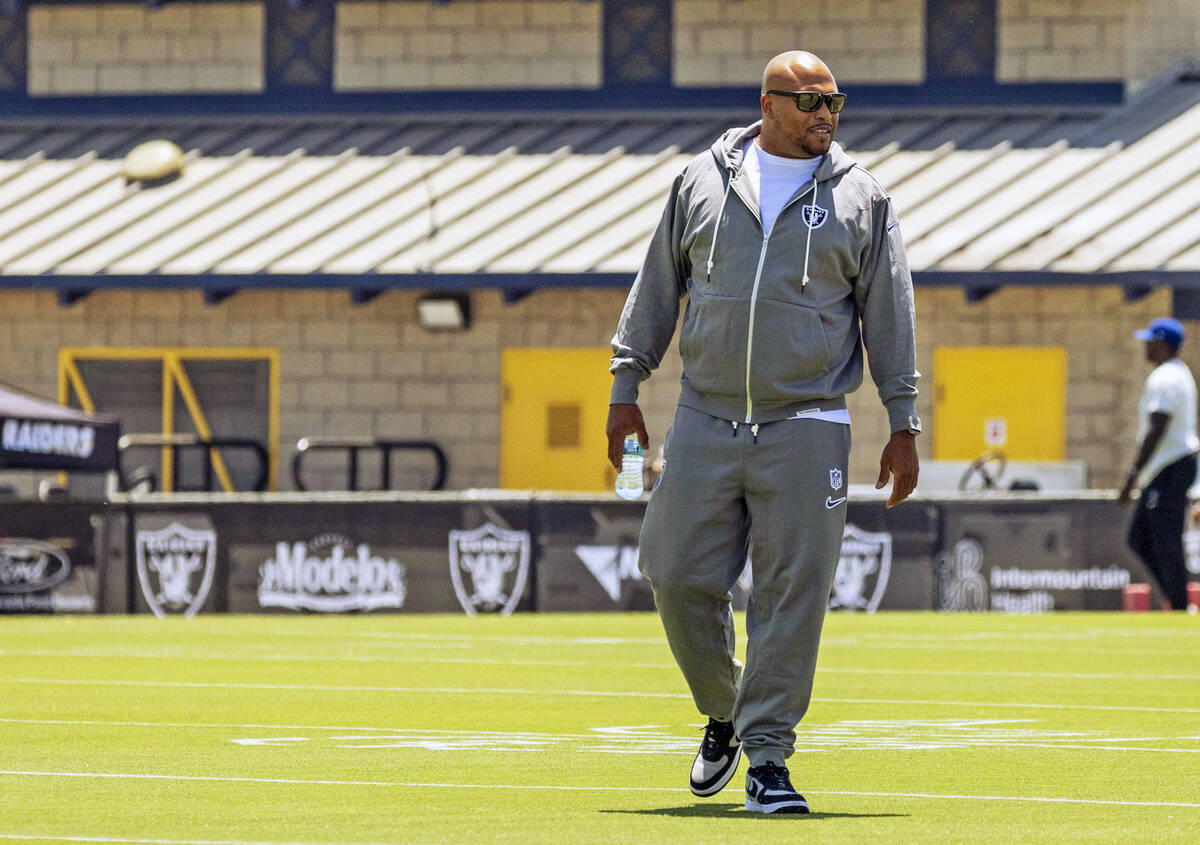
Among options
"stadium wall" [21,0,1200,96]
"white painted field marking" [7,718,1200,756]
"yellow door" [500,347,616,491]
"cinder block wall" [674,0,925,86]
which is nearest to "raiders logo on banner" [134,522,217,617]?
"yellow door" [500,347,616,491]

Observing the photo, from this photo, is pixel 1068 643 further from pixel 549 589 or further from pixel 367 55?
pixel 367 55

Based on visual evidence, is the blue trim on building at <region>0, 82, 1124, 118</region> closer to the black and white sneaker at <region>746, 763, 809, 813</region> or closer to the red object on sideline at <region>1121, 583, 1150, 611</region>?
the red object on sideline at <region>1121, 583, 1150, 611</region>

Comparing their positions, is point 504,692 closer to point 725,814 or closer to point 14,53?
point 725,814

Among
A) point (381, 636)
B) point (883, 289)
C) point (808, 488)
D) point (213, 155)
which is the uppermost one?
point (213, 155)

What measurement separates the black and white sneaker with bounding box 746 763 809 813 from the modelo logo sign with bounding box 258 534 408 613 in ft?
42.4

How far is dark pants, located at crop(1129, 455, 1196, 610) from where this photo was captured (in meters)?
17.1

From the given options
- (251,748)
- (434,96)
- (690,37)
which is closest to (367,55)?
(434,96)

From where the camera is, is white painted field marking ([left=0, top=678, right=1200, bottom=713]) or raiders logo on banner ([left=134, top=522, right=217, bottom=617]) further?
raiders logo on banner ([left=134, top=522, right=217, bottom=617])

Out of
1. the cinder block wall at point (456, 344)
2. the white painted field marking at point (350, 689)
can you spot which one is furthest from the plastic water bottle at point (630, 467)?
the cinder block wall at point (456, 344)

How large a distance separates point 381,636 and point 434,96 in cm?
1236

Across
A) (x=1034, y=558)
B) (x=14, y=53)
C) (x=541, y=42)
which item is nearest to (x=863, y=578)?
(x=1034, y=558)

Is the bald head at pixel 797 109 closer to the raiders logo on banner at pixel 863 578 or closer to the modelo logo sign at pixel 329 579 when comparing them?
the raiders logo on banner at pixel 863 578

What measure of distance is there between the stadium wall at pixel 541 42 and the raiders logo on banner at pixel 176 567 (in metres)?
9.10

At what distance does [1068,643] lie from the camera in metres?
14.6
